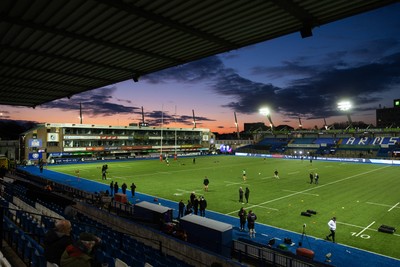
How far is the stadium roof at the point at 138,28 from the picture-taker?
25.7ft

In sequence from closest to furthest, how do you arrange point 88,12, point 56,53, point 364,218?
point 88,12 → point 56,53 → point 364,218

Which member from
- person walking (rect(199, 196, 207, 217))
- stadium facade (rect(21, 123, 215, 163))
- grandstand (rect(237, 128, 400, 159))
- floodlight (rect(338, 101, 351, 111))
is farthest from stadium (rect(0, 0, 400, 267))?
floodlight (rect(338, 101, 351, 111))

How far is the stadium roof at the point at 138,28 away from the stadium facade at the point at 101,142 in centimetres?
4782

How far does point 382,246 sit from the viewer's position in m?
14.4

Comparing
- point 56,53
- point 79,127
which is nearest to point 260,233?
point 56,53

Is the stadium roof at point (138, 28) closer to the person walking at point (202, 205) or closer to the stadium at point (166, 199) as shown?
the stadium at point (166, 199)

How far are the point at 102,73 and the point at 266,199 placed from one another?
59.4 ft

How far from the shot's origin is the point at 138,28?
31.3 feet

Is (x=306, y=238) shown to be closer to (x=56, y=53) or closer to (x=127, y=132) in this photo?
(x=56, y=53)

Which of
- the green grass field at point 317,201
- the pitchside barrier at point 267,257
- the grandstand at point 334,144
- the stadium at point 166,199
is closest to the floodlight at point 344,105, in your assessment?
the grandstand at point 334,144

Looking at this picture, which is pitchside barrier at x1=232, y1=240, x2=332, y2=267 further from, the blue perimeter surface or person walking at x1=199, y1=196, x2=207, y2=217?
person walking at x1=199, y1=196, x2=207, y2=217

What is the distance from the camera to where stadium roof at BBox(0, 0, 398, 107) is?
25.7ft

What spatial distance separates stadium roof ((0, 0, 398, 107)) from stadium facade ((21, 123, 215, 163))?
47.8 m

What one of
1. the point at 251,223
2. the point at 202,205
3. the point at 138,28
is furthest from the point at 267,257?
the point at 138,28
